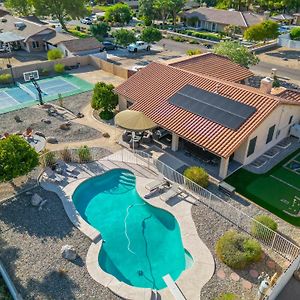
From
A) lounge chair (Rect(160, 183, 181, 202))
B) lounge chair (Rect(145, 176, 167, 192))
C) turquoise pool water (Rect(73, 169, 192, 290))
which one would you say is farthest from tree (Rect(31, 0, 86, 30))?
lounge chair (Rect(160, 183, 181, 202))

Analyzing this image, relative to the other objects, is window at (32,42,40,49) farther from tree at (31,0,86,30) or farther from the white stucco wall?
the white stucco wall

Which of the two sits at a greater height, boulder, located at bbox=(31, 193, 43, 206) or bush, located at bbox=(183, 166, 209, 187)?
bush, located at bbox=(183, 166, 209, 187)

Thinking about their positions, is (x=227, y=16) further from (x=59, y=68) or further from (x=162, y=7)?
(x=59, y=68)

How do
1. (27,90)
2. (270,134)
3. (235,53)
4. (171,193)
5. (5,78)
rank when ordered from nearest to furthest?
1. (171,193)
2. (270,134)
3. (27,90)
4. (5,78)
5. (235,53)

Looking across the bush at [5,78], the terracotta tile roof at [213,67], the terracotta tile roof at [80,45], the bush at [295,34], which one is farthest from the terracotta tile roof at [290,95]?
the bush at [295,34]

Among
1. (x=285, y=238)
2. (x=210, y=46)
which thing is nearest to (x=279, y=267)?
(x=285, y=238)

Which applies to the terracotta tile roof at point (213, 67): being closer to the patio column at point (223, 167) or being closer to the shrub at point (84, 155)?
the patio column at point (223, 167)

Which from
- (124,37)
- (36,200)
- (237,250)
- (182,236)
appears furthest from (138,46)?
(237,250)
